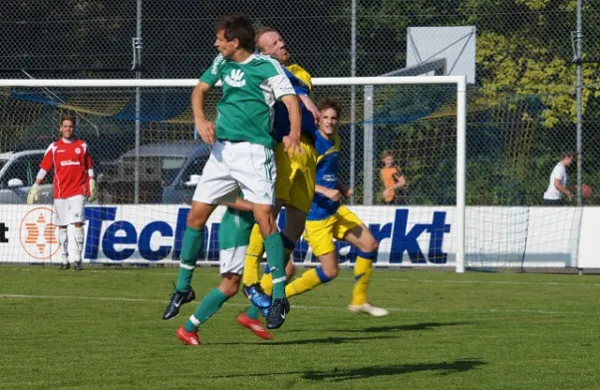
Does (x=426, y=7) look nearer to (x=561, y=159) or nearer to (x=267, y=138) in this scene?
(x=561, y=159)

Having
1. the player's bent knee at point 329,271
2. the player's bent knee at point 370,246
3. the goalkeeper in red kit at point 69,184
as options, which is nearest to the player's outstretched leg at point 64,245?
the goalkeeper in red kit at point 69,184

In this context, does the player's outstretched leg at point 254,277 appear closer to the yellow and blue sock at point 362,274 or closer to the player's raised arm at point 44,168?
the yellow and blue sock at point 362,274

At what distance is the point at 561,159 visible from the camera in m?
22.3

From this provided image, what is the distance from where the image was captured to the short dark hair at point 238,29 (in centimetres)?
860

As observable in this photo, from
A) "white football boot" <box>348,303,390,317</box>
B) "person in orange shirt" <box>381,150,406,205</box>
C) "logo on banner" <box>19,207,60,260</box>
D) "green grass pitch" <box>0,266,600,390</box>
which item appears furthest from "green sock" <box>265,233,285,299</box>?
"person in orange shirt" <box>381,150,406,205</box>

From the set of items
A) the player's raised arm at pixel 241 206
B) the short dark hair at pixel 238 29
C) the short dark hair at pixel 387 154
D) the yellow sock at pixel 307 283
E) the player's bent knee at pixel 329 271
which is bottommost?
the yellow sock at pixel 307 283

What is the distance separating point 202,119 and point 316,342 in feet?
7.28

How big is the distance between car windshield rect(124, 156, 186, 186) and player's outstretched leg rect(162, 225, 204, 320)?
1320 cm

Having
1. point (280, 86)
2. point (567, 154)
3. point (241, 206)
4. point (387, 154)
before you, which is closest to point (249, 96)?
point (280, 86)

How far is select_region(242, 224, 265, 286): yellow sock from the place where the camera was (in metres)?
9.62

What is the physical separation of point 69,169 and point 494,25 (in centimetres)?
A: 892

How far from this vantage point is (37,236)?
2062 centimetres

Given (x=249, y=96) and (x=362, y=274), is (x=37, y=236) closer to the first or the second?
(x=362, y=274)

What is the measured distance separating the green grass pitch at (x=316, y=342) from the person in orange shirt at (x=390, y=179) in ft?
17.7
